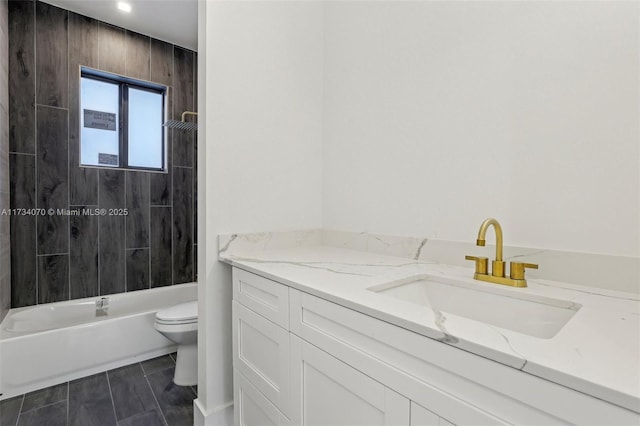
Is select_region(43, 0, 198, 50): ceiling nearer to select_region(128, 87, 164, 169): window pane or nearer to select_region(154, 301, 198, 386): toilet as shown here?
select_region(128, 87, 164, 169): window pane

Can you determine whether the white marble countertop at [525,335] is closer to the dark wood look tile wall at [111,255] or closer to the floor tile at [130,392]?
the floor tile at [130,392]

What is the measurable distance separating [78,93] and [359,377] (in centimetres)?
298

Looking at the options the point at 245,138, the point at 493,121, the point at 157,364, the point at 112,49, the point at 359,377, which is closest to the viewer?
the point at 359,377

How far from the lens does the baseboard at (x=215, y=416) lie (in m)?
1.42

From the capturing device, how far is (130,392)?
1.85 metres

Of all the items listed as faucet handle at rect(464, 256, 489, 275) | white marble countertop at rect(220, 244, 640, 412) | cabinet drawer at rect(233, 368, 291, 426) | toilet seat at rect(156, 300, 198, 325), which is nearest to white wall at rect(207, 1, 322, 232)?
white marble countertop at rect(220, 244, 640, 412)

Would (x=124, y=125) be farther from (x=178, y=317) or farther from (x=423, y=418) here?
(x=423, y=418)

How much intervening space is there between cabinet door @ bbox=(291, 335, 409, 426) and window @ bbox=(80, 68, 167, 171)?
102 inches

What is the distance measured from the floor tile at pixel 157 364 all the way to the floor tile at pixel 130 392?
0.12 ft

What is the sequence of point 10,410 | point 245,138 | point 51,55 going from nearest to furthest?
point 245,138 < point 10,410 < point 51,55

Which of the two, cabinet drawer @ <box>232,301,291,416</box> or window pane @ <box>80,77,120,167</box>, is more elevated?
window pane @ <box>80,77,120,167</box>

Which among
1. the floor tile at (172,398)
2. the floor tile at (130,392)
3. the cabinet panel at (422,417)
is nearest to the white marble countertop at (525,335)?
the cabinet panel at (422,417)

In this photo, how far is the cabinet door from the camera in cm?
72

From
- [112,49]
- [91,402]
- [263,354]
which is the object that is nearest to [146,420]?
[91,402]
